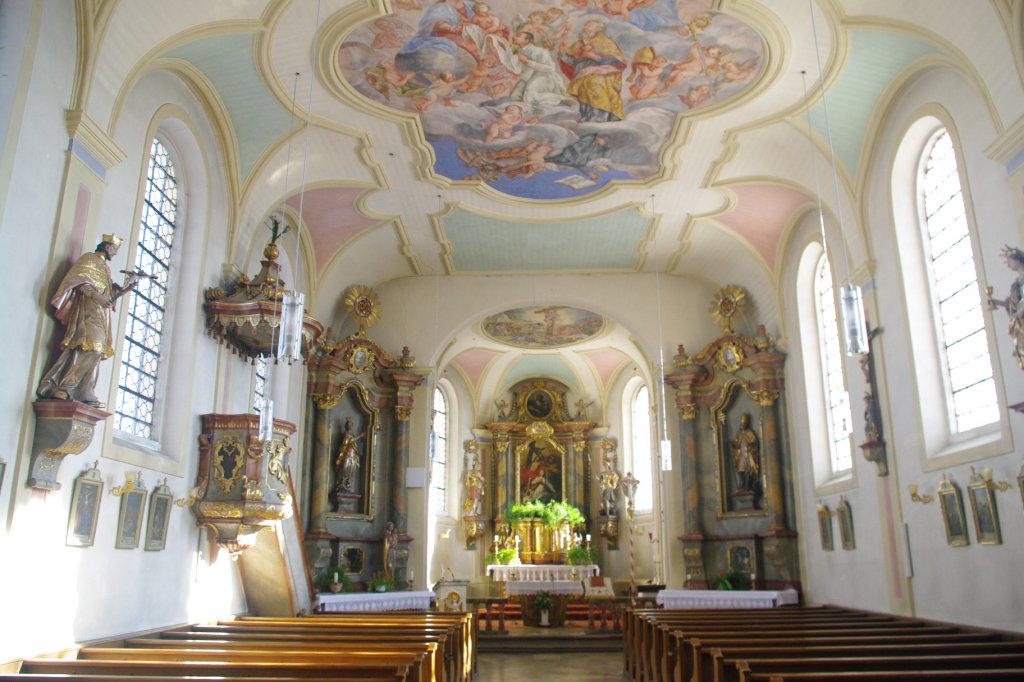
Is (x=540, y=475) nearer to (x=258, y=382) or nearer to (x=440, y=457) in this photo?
(x=440, y=457)

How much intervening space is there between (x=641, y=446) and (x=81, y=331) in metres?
18.9

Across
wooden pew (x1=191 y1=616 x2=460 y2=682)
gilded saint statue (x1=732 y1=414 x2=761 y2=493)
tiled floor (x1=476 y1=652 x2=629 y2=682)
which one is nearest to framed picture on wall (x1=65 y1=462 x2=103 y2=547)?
wooden pew (x1=191 y1=616 x2=460 y2=682)

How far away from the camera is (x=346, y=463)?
1579cm

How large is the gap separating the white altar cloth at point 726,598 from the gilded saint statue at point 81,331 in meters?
10.3

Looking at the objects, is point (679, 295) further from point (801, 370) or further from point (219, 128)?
point (219, 128)

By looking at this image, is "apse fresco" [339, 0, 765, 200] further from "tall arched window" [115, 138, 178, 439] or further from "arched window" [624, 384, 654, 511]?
"arched window" [624, 384, 654, 511]

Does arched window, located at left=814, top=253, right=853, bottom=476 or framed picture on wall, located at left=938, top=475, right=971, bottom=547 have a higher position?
arched window, located at left=814, top=253, right=853, bottom=476

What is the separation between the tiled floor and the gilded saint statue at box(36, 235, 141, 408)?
684 centimetres

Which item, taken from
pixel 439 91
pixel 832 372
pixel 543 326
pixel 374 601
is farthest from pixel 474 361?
pixel 439 91

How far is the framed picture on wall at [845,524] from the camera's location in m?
12.2

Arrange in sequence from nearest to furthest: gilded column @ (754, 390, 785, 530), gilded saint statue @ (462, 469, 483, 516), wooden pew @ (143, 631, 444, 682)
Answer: wooden pew @ (143, 631, 444, 682), gilded column @ (754, 390, 785, 530), gilded saint statue @ (462, 469, 483, 516)

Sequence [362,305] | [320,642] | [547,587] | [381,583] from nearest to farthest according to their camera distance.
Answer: [320,642], [381,583], [362,305], [547,587]

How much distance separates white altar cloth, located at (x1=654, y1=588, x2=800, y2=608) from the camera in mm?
13836

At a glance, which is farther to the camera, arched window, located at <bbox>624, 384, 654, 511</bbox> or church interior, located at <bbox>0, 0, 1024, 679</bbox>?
arched window, located at <bbox>624, 384, 654, 511</bbox>
